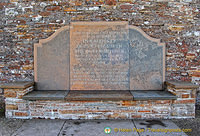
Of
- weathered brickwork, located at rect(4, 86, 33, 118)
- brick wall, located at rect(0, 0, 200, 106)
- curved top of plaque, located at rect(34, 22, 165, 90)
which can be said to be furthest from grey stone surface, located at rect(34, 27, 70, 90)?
weathered brickwork, located at rect(4, 86, 33, 118)

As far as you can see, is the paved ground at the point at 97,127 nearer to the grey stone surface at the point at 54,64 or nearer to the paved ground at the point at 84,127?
the paved ground at the point at 84,127

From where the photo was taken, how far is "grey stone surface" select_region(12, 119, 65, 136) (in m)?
2.31

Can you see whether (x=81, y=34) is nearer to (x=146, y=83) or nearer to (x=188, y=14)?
(x=146, y=83)

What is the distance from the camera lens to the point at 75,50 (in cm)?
345

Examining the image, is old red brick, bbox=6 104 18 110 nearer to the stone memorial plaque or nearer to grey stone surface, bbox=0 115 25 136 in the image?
grey stone surface, bbox=0 115 25 136

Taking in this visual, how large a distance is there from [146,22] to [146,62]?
1.12 meters

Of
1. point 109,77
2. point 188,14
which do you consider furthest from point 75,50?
point 188,14

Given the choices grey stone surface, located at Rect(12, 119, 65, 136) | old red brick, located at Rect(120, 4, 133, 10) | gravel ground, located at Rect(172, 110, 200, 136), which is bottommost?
gravel ground, located at Rect(172, 110, 200, 136)

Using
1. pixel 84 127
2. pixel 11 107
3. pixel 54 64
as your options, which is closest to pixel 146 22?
pixel 54 64

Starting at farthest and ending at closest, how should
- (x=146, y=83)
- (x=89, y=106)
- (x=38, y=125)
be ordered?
(x=146, y=83), (x=89, y=106), (x=38, y=125)

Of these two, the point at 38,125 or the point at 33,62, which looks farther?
the point at 33,62

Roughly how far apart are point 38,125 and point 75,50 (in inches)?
76.9

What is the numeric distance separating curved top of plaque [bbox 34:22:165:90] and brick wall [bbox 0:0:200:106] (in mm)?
238

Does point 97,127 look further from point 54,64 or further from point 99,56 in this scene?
point 54,64
